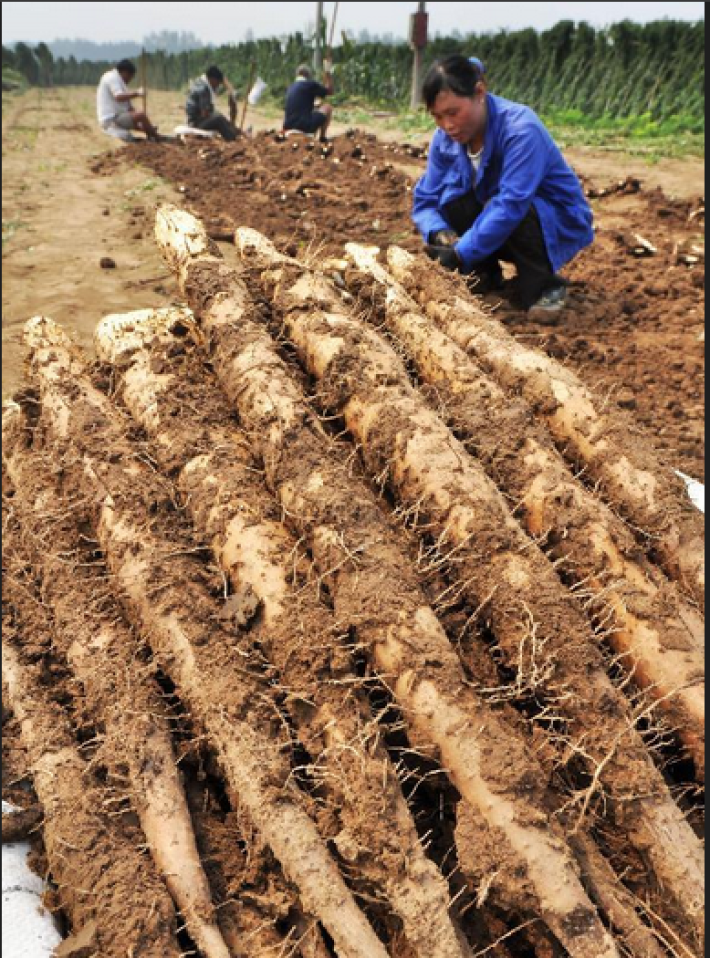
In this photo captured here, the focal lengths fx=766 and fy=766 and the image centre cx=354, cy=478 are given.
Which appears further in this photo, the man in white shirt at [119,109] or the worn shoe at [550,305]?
the man in white shirt at [119,109]

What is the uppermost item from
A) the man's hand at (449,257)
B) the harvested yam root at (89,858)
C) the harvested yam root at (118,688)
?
the man's hand at (449,257)

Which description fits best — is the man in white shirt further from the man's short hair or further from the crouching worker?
the man's short hair

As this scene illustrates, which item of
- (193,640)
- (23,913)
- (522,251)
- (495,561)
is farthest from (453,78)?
(23,913)

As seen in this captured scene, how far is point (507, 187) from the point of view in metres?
4.99

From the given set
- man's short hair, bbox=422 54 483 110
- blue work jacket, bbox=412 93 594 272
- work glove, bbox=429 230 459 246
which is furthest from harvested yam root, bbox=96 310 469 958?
work glove, bbox=429 230 459 246

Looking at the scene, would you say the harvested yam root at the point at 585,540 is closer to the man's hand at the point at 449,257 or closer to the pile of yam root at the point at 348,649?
the pile of yam root at the point at 348,649

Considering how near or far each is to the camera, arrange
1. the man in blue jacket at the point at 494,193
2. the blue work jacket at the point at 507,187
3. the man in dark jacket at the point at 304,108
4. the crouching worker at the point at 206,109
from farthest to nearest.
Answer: the crouching worker at the point at 206,109, the man in dark jacket at the point at 304,108, the blue work jacket at the point at 507,187, the man in blue jacket at the point at 494,193

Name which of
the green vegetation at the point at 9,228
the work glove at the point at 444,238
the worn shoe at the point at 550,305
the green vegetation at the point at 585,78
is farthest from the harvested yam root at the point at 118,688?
the green vegetation at the point at 585,78

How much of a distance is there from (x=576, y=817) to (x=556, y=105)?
73.4 feet

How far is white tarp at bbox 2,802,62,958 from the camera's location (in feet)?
6.08

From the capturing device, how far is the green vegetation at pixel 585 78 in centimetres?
1717

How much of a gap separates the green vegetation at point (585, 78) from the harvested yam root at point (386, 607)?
13682 millimetres

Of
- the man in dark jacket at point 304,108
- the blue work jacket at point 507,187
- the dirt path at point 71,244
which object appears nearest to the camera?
the blue work jacket at point 507,187

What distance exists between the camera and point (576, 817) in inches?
75.1
